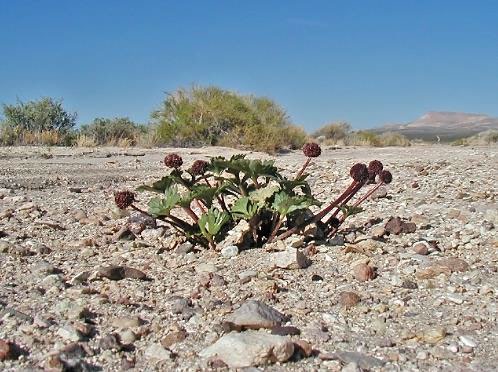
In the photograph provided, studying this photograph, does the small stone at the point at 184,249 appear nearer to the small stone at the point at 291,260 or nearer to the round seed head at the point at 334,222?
the small stone at the point at 291,260

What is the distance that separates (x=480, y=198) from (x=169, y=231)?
253cm

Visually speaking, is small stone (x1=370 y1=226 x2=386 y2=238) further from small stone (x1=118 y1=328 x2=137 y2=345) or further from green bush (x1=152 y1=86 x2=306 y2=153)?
green bush (x1=152 y1=86 x2=306 y2=153)

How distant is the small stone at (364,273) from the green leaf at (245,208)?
723 mm

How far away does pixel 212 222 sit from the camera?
12.6ft

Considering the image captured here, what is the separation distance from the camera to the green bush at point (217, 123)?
17000mm

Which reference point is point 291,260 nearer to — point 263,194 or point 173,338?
point 263,194

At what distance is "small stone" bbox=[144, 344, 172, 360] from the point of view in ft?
8.12

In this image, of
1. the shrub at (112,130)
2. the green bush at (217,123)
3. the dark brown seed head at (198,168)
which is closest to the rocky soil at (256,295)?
the dark brown seed head at (198,168)

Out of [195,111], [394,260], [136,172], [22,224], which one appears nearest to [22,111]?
[195,111]

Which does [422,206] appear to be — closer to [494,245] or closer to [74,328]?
[494,245]

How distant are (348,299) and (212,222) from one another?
1103 mm

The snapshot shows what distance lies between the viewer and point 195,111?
1869 centimetres

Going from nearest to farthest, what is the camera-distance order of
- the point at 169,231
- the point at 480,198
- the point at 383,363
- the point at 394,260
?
1. the point at 383,363
2. the point at 394,260
3. the point at 169,231
4. the point at 480,198

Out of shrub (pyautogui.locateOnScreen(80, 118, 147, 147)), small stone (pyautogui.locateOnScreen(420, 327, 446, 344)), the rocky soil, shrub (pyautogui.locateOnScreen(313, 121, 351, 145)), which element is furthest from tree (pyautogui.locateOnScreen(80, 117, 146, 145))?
small stone (pyautogui.locateOnScreen(420, 327, 446, 344))
